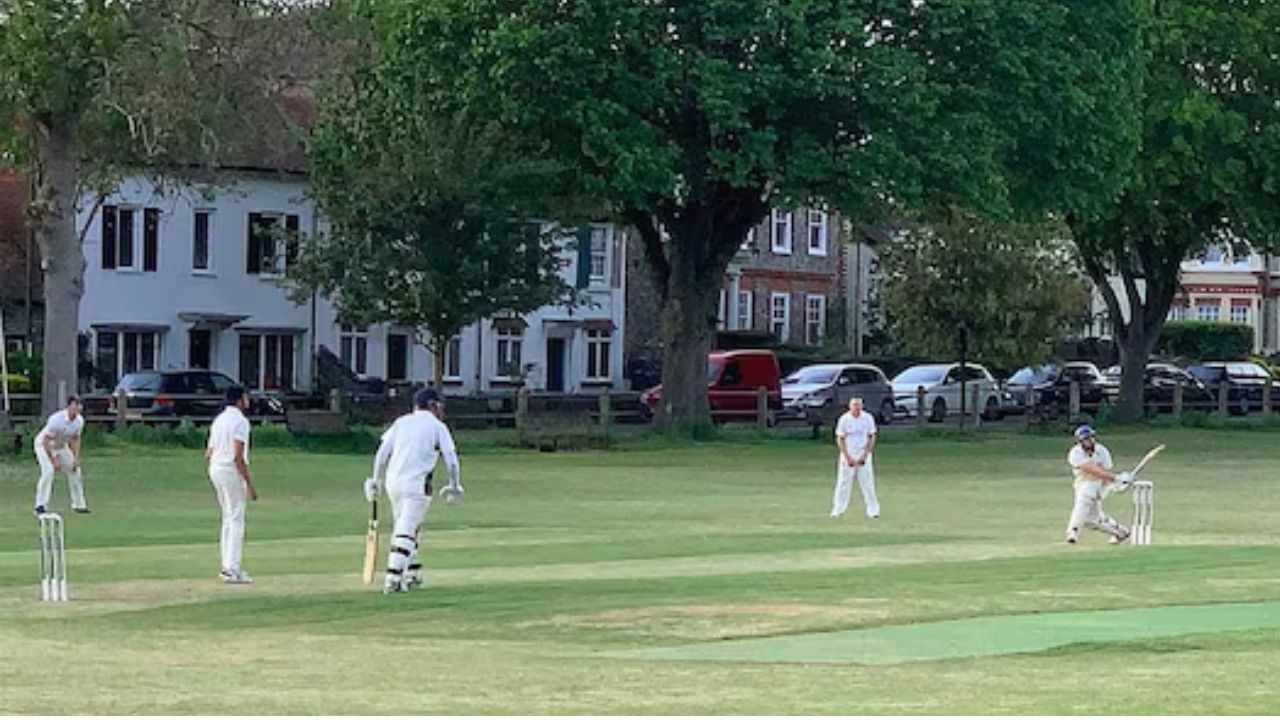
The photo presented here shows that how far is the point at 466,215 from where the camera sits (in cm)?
6053

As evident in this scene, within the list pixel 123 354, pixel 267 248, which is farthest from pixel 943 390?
pixel 123 354

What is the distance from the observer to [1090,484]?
3142cm

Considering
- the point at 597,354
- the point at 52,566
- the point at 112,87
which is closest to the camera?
the point at 52,566

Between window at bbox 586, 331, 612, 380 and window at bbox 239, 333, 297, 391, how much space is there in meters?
11.8

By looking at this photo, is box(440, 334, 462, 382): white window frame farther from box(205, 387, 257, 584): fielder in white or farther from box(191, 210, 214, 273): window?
box(205, 387, 257, 584): fielder in white

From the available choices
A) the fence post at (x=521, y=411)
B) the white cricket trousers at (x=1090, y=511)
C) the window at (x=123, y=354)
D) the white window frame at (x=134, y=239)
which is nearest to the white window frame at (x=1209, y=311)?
the window at (x=123, y=354)

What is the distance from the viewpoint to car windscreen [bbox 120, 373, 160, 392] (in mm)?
60312

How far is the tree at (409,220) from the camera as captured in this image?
57938 millimetres

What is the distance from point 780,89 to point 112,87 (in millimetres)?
13349

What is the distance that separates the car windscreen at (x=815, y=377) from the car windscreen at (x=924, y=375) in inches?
121

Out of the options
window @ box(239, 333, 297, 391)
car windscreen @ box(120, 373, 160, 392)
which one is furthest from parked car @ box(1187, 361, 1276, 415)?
car windscreen @ box(120, 373, 160, 392)

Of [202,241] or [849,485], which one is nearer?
[849,485]

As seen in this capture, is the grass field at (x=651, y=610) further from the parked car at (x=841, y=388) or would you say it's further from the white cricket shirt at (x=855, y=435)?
the parked car at (x=841, y=388)

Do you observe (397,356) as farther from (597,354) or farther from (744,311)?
(744,311)
